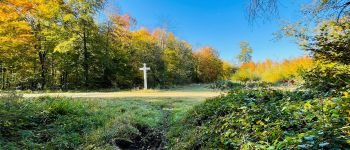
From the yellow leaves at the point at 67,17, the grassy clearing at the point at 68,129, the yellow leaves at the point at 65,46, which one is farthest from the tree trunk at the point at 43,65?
the grassy clearing at the point at 68,129

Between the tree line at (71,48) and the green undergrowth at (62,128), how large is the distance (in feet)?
45.9

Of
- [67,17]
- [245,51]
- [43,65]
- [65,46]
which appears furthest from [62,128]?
[245,51]

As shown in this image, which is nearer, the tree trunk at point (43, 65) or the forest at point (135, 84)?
the forest at point (135, 84)

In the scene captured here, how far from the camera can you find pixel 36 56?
2192 centimetres

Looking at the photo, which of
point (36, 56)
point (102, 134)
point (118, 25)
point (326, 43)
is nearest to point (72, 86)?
point (36, 56)

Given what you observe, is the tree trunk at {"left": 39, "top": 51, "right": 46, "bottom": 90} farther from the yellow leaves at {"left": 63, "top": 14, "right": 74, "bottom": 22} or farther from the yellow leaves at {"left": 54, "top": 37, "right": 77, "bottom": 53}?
the yellow leaves at {"left": 63, "top": 14, "right": 74, "bottom": 22}

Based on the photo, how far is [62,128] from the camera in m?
5.82

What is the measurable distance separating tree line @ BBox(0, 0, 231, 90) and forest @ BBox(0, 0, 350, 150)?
9cm

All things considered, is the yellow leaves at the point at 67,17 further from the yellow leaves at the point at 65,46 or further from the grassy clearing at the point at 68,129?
the grassy clearing at the point at 68,129

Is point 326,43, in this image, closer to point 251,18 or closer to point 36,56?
point 251,18

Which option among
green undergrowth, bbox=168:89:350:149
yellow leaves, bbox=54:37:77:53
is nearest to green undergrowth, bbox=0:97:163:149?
green undergrowth, bbox=168:89:350:149

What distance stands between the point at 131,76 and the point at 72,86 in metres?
5.45

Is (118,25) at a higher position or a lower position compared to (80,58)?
higher

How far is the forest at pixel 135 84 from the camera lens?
3068 millimetres
